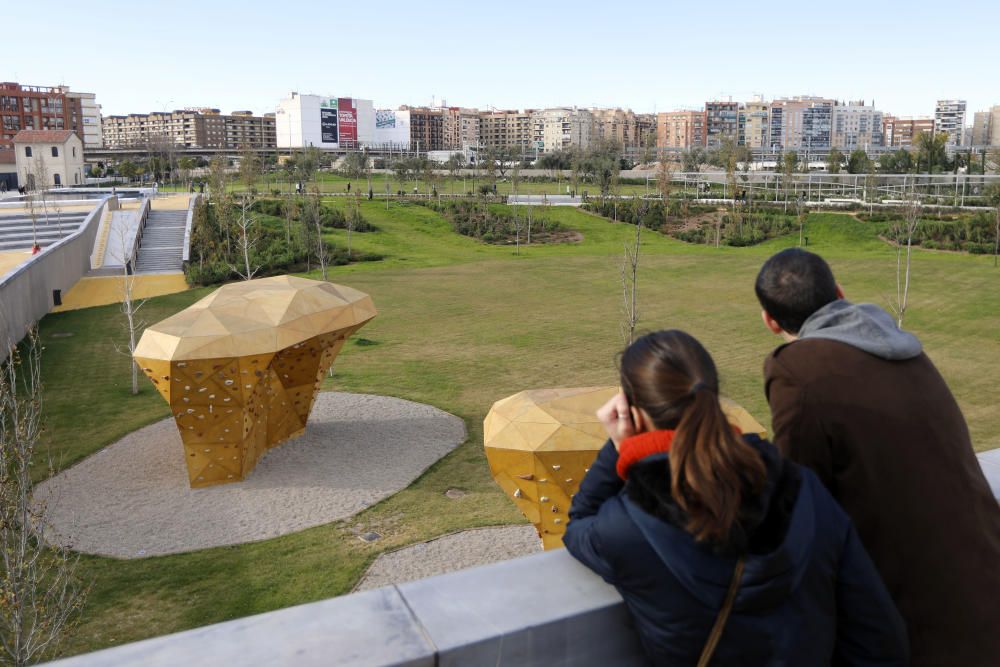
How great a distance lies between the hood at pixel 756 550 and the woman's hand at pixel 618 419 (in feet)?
1.53

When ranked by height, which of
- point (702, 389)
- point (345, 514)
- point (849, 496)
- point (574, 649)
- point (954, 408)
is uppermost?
point (702, 389)

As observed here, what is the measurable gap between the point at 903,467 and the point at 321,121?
15869 centimetres

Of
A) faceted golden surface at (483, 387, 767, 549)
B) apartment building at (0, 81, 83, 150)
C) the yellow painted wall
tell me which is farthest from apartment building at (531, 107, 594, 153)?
faceted golden surface at (483, 387, 767, 549)

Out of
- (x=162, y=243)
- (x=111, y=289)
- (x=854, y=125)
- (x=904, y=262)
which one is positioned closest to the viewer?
(x=111, y=289)

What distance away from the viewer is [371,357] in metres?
23.3

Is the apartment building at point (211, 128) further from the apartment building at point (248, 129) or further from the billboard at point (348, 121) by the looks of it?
the billboard at point (348, 121)

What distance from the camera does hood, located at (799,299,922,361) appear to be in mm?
3016

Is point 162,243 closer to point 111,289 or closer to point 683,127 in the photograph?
point 111,289

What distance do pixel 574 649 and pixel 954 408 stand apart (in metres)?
1.62

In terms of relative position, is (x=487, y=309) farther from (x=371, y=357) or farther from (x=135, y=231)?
(x=135, y=231)

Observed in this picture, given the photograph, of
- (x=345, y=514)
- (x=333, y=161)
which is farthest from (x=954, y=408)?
(x=333, y=161)

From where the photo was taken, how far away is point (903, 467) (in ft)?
9.48

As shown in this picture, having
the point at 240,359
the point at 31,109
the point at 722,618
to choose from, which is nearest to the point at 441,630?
the point at 722,618

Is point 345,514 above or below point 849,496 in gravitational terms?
below
